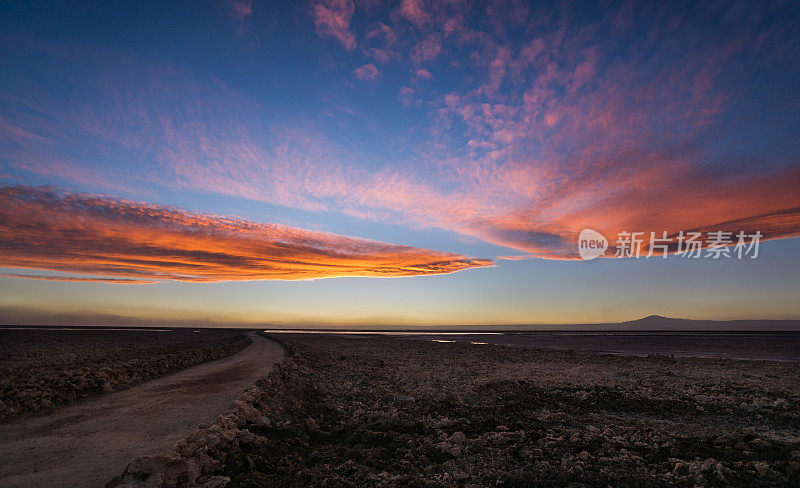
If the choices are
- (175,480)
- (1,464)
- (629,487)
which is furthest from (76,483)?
(629,487)

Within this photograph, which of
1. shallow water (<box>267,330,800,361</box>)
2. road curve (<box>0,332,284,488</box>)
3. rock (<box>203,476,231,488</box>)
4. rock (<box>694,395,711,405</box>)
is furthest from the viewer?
shallow water (<box>267,330,800,361</box>)

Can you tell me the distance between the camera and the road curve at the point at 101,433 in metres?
5.35

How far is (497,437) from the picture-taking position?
7.33m

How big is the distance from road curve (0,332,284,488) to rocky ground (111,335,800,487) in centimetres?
98

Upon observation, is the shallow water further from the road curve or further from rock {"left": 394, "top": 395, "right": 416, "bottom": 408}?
the road curve

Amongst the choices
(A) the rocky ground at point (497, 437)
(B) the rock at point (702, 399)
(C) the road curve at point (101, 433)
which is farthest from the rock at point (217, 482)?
(B) the rock at point (702, 399)

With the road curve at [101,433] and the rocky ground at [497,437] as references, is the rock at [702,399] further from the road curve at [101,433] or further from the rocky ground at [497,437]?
the road curve at [101,433]

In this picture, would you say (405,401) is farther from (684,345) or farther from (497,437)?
(684,345)

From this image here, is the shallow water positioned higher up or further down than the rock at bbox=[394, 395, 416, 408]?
further down

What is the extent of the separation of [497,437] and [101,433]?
807 cm

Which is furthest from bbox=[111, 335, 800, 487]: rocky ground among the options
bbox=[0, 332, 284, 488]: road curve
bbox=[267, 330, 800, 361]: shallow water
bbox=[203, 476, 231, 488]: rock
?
bbox=[267, 330, 800, 361]: shallow water

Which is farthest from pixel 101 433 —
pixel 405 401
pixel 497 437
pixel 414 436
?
pixel 497 437

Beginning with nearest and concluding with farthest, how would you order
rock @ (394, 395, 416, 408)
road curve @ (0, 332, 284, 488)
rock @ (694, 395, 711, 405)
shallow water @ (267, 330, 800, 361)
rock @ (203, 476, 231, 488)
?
1. rock @ (203, 476, 231, 488)
2. road curve @ (0, 332, 284, 488)
3. rock @ (394, 395, 416, 408)
4. rock @ (694, 395, 711, 405)
5. shallow water @ (267, 330, 800, 361)

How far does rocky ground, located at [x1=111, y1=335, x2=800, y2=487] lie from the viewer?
5445mm
